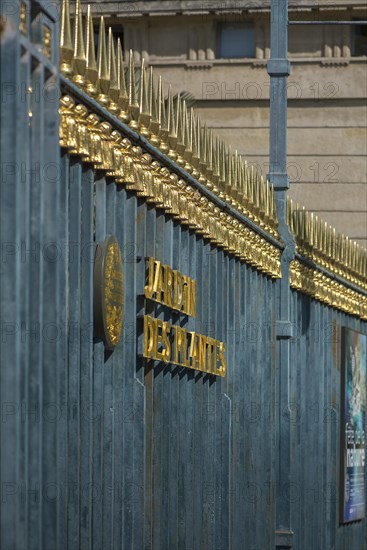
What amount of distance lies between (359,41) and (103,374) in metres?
33.5

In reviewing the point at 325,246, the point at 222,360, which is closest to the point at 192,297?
the point at 222,360

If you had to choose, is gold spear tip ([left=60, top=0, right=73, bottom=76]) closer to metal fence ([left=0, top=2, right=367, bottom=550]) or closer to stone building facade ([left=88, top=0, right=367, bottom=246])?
metal fence ([left=0, top=2, right=367, bottom=550])

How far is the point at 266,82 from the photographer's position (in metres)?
41.3

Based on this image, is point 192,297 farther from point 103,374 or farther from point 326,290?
point 326,290

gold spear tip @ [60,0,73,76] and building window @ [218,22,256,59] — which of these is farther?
building window @ [218,22,256,59]

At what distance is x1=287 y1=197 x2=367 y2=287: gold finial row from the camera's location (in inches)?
644

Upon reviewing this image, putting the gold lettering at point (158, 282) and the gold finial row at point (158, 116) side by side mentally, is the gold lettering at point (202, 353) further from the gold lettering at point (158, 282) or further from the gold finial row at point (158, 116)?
the gold lettering at point (158, 282)

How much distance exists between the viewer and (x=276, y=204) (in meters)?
15.5

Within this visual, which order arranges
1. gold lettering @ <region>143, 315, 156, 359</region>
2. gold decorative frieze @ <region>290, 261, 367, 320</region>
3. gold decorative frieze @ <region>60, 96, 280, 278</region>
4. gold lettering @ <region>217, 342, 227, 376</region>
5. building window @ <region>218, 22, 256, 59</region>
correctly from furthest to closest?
1. building window @ <region>218, 22, 256, 59</region>
2. gold decorative frieze @ <region>290, 261, 367, 320</region>
3. gold lettering @ <region>217, 342, 227, 376</region>
4. gold lettering @ <region>143, 315, 156, 359</region>
5. gold decorative frieze @ <region>60, 96, 280, 278</region>

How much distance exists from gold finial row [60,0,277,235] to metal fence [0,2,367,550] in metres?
0.14

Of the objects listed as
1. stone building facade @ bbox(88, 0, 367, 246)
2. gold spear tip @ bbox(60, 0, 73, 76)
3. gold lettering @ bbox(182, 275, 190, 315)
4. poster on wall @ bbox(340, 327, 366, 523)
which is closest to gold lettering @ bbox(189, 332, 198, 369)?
gold lettering @ bbox(182, 275, 190, 315)

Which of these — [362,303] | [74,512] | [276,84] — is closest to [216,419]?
[74,512]

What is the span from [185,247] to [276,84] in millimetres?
6569

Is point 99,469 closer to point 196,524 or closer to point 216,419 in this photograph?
point 196,524
